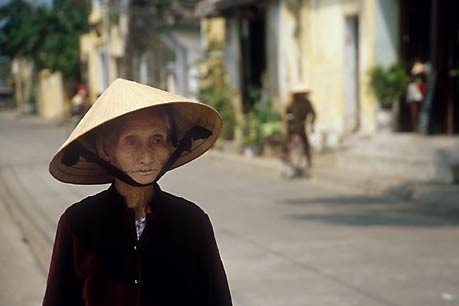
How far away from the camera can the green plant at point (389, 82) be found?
533 inches

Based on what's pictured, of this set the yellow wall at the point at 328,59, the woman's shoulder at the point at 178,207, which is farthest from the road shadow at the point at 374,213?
the woman's shoulder at the point at 178,207

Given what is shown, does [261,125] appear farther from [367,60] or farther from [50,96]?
[50,96]

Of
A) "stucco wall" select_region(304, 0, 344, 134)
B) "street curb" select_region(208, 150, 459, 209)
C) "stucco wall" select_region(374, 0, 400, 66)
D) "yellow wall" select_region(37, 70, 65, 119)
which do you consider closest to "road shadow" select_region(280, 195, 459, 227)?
"street curb" select_region(208, 150, 459, 209)

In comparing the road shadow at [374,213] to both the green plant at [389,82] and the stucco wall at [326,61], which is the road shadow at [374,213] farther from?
the stucco wall at [326,61]

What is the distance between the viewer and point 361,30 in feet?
47.6

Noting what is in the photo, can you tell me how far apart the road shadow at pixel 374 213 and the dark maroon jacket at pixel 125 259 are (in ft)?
20.6

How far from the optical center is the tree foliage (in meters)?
37.1

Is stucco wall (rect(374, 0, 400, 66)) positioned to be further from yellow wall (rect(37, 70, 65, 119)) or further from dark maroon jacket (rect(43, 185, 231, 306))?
yellow wall (rect(37, 70, 65, 119))

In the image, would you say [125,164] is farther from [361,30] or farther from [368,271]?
[361,30]

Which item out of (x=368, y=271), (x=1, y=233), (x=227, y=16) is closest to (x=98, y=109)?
(x=368, y=271)

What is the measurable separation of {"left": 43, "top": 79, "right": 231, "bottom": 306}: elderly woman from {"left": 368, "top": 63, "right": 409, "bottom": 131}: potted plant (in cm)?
1140

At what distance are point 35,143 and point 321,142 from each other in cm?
1155

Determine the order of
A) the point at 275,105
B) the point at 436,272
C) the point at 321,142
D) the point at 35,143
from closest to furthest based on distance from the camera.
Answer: the point at 436,272 < the point at 321,142 < the point at 275,105 < the point at 35,143

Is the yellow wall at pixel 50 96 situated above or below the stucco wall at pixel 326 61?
below
